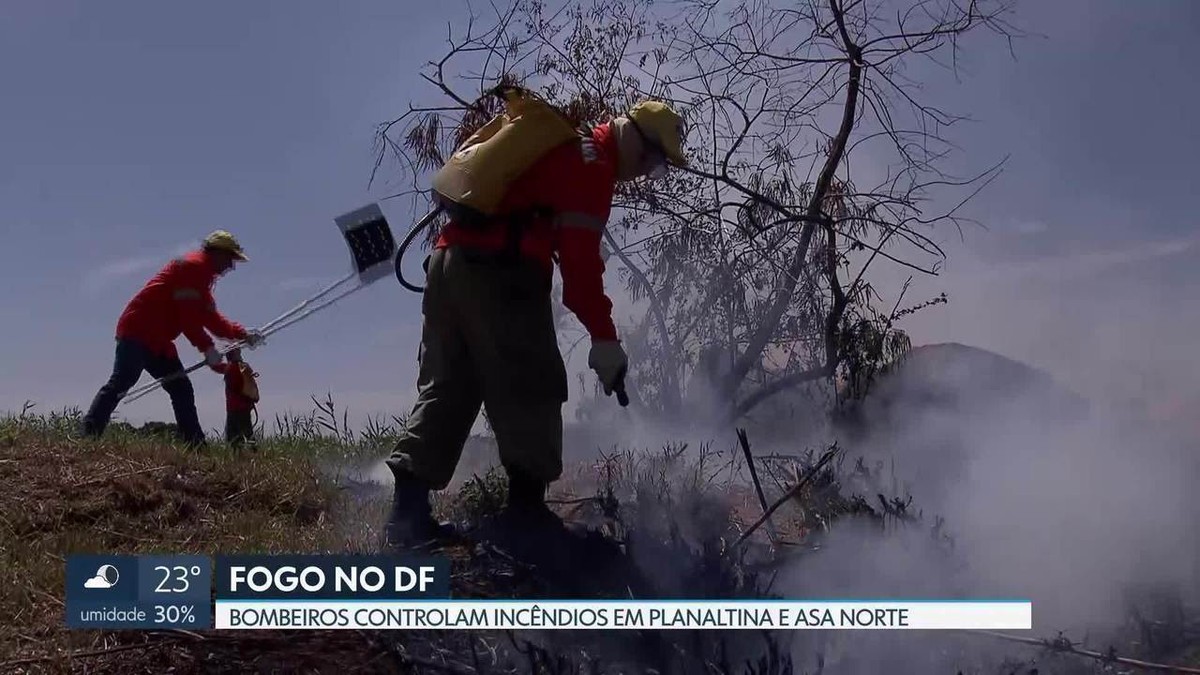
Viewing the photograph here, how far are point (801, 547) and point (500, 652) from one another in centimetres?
115

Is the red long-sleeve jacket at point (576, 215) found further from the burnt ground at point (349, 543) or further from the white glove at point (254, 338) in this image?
the white glove at point (254, 338)

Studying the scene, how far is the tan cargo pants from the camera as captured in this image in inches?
124

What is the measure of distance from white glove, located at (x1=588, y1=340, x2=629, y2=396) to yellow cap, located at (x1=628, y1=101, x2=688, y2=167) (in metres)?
0.60

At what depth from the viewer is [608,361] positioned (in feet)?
9.91

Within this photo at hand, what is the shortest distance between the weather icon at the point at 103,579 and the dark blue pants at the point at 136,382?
3.36 metres

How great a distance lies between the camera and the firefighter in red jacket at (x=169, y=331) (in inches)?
238

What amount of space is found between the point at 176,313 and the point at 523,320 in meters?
3.68

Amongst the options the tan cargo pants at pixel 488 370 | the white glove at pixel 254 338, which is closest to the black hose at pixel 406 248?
the tan cargo pants at pixel 488 370

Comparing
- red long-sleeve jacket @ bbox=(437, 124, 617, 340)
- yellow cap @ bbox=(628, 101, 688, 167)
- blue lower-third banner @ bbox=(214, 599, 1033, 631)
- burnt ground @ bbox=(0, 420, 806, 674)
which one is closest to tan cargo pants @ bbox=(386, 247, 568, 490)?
red long-sleeve jacket @ bbox=(437, 124, 617, 340)

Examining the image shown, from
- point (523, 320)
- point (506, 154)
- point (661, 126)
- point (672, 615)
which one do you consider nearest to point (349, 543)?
point (523, 320)

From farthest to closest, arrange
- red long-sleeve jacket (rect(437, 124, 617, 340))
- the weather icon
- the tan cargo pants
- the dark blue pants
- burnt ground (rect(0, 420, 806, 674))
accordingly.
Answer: the dark blue pants < the tan cargo pants < red long-sleeve jacket (rect(437, 124, 617, 340)) < the weather icon < burnt ground (rect(0, 420, 806, 674))

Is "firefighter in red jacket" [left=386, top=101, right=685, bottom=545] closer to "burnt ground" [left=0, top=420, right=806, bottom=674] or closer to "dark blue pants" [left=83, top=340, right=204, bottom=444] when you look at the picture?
"burnt ground" [left=0, top=420, right=806, bottom=674]

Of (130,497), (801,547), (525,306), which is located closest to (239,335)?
(130,497)

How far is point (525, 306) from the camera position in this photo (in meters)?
3.19
